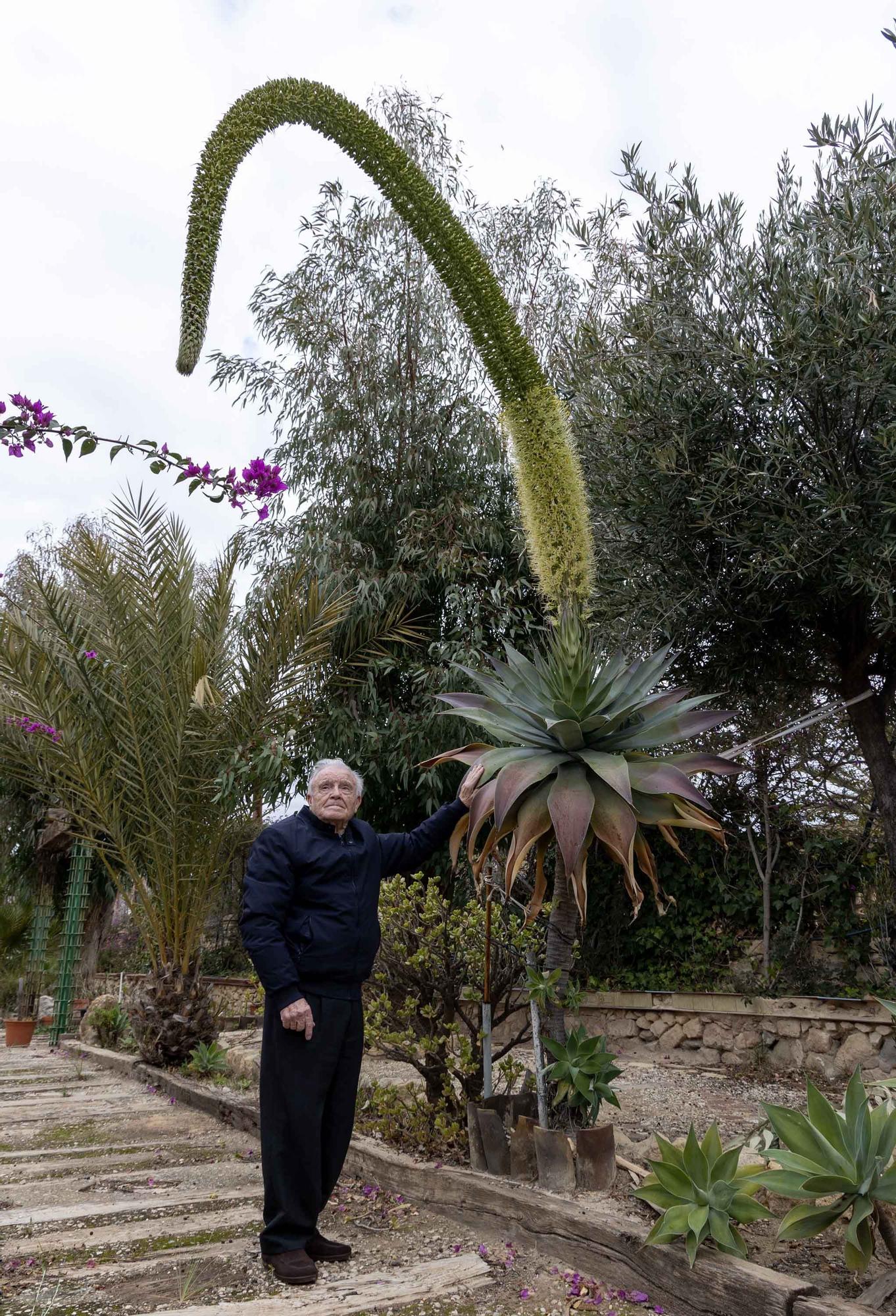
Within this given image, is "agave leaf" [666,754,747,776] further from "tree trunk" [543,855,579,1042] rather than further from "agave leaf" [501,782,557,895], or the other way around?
"tree trunk" [543,855,579,1042]

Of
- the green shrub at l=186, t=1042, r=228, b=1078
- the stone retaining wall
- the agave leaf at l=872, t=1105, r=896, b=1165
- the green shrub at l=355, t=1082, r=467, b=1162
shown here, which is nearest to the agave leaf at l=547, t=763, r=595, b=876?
the agave leaf at l=872, t=1105, r=896, b=1165

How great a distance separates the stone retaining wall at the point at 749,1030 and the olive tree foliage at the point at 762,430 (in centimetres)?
182

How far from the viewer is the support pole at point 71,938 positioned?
1245 centimetres

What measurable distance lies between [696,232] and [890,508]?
2295 mm

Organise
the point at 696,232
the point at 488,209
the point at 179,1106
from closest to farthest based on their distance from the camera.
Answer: the point at 696,232 → the point at 179,1106 → the point at 488,209

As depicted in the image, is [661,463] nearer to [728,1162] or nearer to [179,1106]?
[728,1162]

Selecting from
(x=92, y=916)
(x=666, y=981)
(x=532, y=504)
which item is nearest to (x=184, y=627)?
(x=666, y=981)

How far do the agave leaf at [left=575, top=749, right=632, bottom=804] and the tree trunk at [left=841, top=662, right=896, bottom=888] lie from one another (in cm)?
316

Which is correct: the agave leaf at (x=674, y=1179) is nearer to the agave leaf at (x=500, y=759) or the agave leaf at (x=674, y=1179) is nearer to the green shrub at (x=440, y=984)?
the agave leaf at (x=500, y=759)

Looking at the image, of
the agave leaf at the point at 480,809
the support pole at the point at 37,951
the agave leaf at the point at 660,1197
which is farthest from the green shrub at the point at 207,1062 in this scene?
the support pole at the point at 37,951

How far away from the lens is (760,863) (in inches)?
315

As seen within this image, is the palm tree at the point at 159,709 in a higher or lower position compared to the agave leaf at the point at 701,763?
higher

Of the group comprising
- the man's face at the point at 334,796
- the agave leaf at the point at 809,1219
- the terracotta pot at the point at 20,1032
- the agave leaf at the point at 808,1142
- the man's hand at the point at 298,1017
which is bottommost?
the terracotta pot at the point at 20,1032

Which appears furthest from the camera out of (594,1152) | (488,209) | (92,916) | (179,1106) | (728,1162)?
(92,916)
